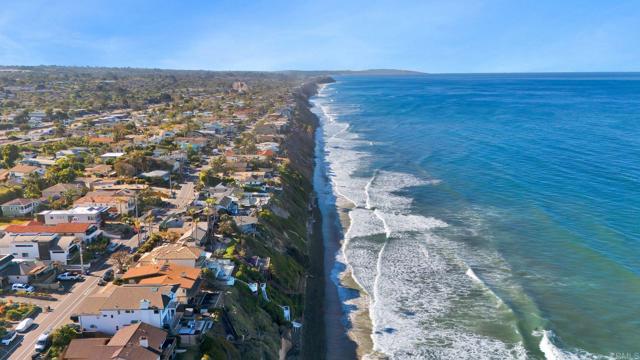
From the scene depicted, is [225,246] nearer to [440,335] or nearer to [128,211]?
[128,211]

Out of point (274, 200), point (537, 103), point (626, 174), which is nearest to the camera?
point (274, 200)

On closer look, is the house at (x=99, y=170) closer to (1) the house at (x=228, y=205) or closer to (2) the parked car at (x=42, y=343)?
(1) the house at (x=228, y=205)

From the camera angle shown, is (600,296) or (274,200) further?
(274,200)

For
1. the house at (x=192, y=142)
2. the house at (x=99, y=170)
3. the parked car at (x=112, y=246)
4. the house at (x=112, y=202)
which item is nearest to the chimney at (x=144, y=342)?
the parked car at (x=112, y=246)

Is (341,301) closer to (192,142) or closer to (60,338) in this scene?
(60,338)

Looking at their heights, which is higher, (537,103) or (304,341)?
(537,103)

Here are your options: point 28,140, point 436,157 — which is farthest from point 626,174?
point 28,140

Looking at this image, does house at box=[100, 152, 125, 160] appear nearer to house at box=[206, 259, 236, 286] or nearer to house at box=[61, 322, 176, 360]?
house at box=[206, 259, 236, 286]
